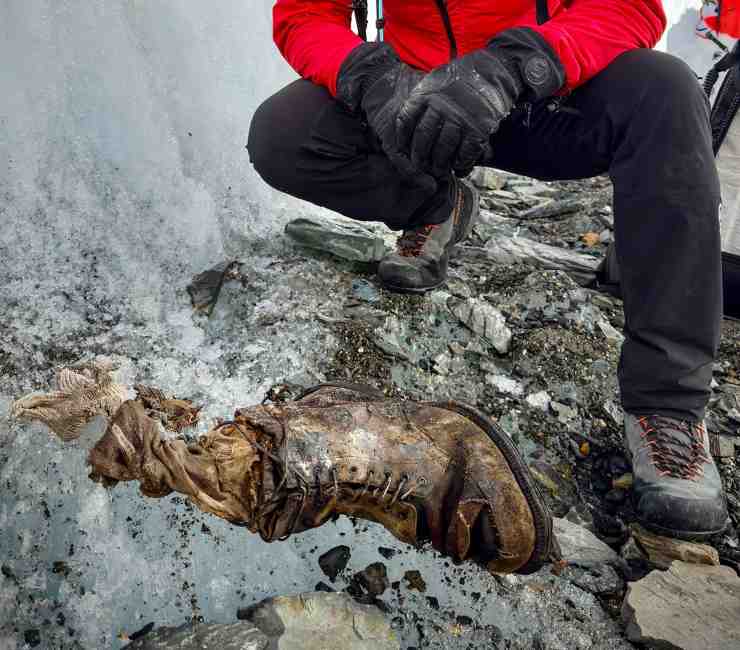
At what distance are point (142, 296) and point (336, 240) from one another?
879mm

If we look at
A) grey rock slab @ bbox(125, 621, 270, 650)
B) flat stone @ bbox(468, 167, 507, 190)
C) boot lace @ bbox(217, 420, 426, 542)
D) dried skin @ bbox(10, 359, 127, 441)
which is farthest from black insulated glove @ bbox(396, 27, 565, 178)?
flat stone @ bbox(468, 167, 507, 190)

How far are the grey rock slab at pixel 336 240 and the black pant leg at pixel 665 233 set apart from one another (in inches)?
42.6

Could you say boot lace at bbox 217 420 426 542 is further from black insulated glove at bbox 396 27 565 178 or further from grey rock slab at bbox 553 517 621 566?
black insulated glove at bbox 396 27 565 178

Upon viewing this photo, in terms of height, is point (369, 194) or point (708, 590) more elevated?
point (369, 194)

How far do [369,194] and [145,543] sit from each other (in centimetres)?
147

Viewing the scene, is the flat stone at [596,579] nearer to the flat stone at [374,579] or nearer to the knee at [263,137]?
the flat stone at [374,579]

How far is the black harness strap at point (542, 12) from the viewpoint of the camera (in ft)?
6.01

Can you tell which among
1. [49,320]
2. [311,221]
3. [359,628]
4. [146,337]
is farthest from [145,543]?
[311,221]

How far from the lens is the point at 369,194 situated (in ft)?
7.16

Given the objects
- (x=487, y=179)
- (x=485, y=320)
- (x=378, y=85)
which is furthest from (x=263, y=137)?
(x=487, y=179)

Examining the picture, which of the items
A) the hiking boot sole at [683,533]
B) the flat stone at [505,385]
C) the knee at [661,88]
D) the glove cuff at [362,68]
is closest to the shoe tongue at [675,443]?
the hiking boot sole at [683,533]

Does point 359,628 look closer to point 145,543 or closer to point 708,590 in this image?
point 145,543

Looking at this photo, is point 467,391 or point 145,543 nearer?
point 145,543

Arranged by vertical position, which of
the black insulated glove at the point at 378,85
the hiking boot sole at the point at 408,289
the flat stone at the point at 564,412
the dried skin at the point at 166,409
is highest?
the black insulated glove at the point at 378,85
